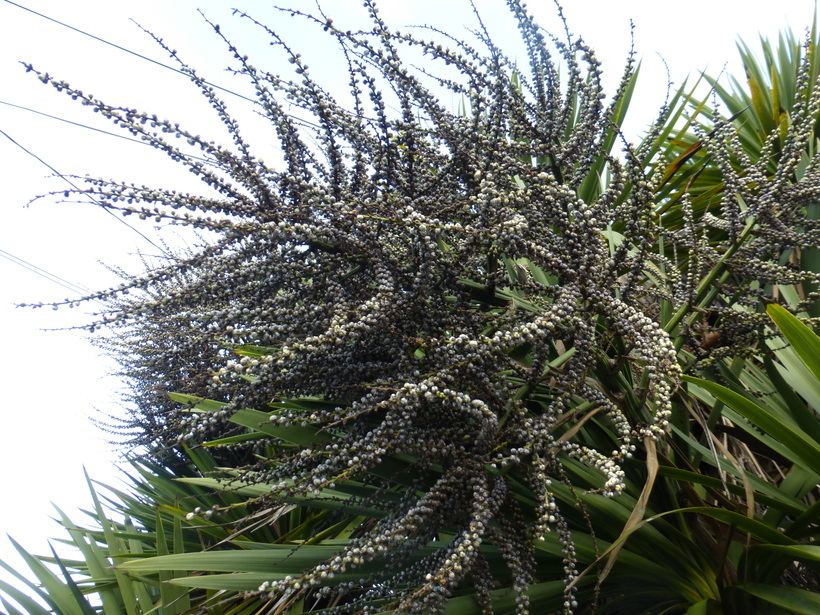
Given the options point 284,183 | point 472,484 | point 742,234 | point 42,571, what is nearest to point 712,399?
point 742,234

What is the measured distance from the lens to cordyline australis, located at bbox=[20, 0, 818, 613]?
1.06 meters

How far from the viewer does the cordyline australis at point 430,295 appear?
106 centimetres

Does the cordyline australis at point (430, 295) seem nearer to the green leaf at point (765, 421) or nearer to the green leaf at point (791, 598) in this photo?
the green leaf at point (765, 421)

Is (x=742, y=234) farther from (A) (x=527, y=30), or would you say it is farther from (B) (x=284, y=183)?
(B) (x=284, y=183)

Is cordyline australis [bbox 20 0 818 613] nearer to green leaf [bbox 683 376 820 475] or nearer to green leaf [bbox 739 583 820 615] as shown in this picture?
green leaf [bbox 683 376 820 475]

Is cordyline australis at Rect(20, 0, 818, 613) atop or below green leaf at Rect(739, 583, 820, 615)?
atop

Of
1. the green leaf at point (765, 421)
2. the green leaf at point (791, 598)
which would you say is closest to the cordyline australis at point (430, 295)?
the green leaf at point (765, 421)

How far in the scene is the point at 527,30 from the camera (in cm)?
148

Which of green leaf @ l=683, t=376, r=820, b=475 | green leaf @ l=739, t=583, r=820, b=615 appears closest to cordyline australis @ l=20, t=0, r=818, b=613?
green leaf @ l=683, t=376, r=820, b=475

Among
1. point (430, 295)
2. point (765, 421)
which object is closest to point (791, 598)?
point (765, 421)

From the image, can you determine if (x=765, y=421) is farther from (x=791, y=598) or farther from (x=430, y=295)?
(x=430, y=295)

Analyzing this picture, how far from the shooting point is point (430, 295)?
131 cm

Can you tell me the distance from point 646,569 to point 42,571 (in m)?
1.99

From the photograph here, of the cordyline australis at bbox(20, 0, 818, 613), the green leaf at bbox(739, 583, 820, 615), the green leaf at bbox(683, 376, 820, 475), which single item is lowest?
the green leaf at bbox(739, 583, 820, 615)
